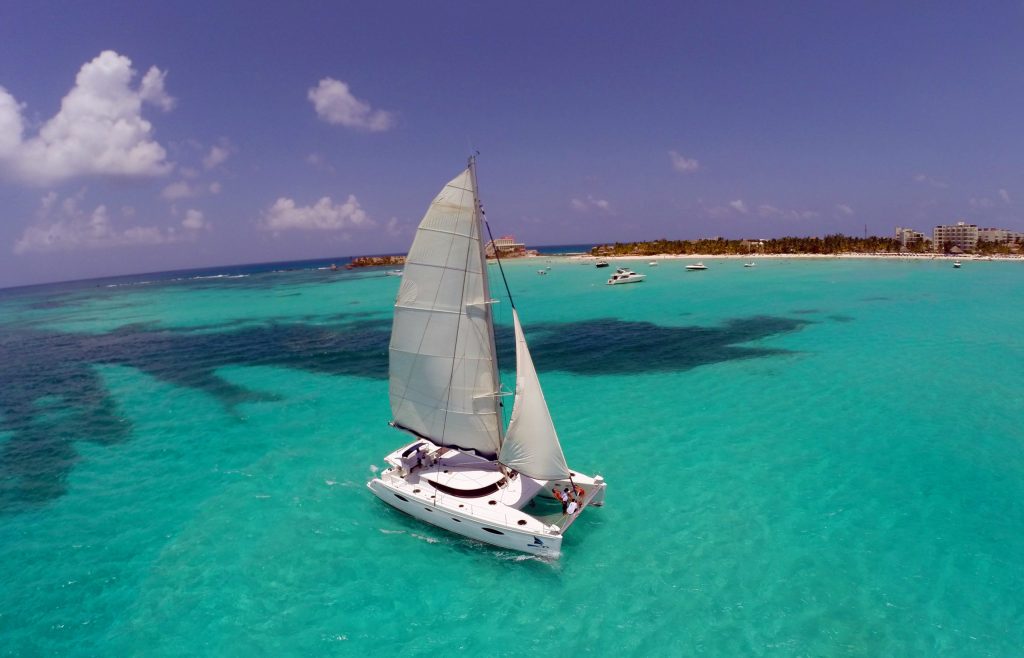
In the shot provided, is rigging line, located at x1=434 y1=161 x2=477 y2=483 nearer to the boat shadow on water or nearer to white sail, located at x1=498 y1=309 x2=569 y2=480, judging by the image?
white sail, located at x1=498 y1=309 x2=569 y2=480

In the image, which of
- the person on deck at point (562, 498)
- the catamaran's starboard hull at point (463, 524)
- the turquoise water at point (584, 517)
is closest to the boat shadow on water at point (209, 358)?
the turquoise water at point (584, 517)

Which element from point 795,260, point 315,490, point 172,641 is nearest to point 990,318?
point 315,490

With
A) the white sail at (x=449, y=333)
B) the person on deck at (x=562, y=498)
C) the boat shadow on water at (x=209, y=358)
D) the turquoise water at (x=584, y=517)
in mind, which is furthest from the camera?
Result: the boat shadow on water at (x=209, y=358)

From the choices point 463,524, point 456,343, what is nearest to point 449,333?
point 456,343

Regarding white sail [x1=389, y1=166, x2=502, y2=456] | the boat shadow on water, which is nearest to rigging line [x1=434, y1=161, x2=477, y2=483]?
white sail [x1=389, y1=166, x2=502, y2=456]

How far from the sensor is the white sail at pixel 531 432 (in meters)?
18.8

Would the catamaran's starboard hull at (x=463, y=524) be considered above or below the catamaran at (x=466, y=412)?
below

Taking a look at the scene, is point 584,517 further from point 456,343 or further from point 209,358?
point 209,358

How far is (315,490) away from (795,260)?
191 metres

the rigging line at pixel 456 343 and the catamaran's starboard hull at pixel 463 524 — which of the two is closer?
the catamaran's starboard hull at pixel 463 524

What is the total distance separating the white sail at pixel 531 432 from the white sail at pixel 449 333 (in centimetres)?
178

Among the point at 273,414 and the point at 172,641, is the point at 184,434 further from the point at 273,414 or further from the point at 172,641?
the point at 172,641

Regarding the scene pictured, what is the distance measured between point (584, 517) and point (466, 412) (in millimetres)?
7096

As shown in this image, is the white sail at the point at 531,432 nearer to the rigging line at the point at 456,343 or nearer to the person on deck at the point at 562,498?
the person on deck at the point at 562,498
